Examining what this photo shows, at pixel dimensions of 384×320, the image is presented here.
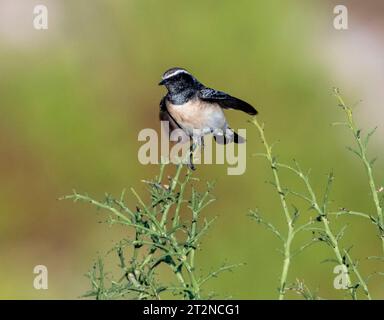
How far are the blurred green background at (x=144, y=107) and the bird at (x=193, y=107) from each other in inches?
64.9

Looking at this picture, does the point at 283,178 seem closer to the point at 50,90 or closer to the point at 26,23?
the point at 50,90

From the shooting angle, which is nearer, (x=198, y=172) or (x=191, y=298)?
(x=191, y=298)

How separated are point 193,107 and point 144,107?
309 centimetres

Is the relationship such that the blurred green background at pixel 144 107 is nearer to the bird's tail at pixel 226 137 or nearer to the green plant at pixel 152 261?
the bird's tail at pixel 226 137

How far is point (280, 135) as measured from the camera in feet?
27.2

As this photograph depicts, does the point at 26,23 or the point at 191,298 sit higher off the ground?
the point at 26,23

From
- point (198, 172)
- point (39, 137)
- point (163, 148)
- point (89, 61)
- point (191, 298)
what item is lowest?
point (191, 298)

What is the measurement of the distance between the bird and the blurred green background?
1.65 meters

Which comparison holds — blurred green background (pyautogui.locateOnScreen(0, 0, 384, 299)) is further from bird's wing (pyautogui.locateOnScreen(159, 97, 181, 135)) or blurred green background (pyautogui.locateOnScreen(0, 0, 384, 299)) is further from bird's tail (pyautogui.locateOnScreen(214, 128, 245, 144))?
bird's wing (pyautogui.locateOnScreen(159, 97, 181, 135))

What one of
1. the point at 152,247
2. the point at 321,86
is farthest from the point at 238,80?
the point at 152,247

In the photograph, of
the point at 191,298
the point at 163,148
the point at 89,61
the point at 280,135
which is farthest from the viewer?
the point at 89,61

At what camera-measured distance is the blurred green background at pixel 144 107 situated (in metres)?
7.86

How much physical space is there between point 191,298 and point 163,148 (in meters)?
3.16

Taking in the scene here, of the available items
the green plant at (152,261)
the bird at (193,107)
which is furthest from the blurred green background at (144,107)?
the green plant at (152,261)
